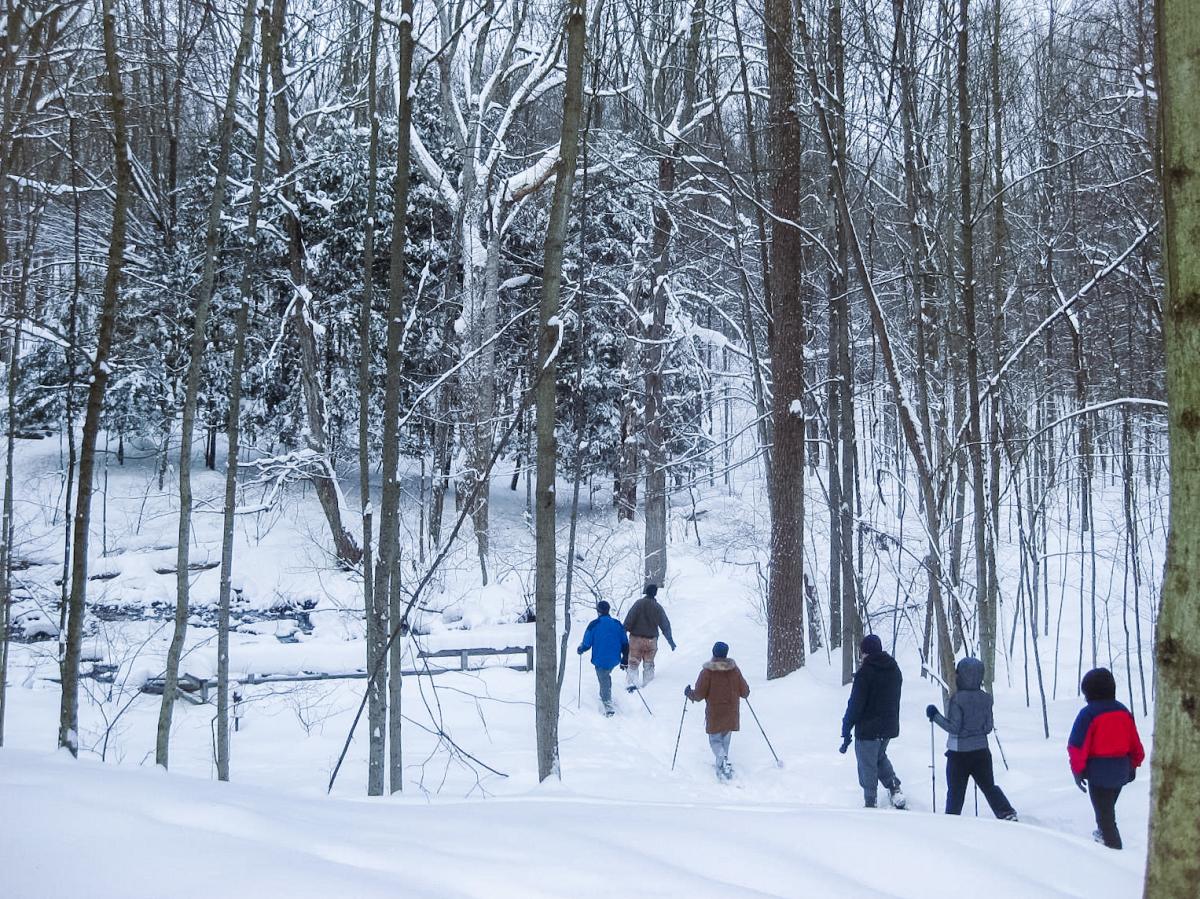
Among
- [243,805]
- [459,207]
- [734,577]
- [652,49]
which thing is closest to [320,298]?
[459,207]

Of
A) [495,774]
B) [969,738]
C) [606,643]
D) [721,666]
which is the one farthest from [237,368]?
[969,738]

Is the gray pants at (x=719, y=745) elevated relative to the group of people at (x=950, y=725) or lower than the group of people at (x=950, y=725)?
lower

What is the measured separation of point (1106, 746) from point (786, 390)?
6.00m

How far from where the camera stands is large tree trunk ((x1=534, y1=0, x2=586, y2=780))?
5828 mm

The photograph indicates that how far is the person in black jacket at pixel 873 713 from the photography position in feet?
24.2

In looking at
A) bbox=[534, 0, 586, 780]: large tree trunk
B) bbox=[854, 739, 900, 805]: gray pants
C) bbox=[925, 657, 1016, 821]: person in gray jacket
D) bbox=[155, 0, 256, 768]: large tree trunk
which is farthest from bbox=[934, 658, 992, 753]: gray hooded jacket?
bbox=[155, 0, 256, 768]: large tree trunk

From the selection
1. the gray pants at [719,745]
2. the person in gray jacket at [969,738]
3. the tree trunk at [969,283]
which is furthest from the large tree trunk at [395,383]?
the tree trunk at [969,283]

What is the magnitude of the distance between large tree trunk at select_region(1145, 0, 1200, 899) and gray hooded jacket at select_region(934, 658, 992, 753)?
424 centimetres

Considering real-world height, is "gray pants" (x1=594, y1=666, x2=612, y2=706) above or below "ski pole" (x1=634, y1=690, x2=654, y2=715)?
above

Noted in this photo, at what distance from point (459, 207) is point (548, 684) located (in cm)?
1399

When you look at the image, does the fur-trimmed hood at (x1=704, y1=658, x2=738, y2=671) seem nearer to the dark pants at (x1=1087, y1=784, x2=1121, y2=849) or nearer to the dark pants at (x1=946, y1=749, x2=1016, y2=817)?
the dark pants at (x1=946, y1=749, x2=1016, y2=817)

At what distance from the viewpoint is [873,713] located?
291 inches

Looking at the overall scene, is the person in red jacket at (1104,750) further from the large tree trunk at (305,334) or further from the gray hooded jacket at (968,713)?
the large tree trunk at (305,334)

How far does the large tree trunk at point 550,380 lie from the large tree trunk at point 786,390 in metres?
5.38
